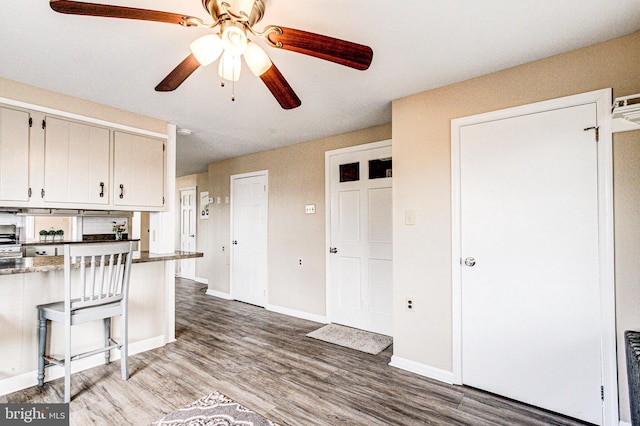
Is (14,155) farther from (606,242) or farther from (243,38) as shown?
(606,242)

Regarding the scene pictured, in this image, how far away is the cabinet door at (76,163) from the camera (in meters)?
2.56

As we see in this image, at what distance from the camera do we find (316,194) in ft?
13.6

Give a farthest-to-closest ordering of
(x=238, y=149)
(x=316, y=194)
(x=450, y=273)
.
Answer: (x=238, y=149) < (x=316, y=194) < (x=450, y=273)

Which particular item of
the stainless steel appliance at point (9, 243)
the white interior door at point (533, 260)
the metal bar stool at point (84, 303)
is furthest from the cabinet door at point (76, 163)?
the white interior door at point (533, 260)

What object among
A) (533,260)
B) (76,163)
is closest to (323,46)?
(533,260)

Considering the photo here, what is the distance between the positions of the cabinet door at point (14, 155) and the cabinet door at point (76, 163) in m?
0.13

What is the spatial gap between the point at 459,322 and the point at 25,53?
142 inches

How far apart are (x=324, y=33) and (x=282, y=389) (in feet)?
8.29

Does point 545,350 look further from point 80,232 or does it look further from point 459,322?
point 80,232

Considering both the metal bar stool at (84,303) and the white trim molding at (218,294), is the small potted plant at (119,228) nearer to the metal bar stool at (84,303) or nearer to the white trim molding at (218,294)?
the metal bar stool at (84,303)

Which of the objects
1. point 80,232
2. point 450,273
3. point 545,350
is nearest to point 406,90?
point 450,273

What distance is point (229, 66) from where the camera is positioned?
1.59 m

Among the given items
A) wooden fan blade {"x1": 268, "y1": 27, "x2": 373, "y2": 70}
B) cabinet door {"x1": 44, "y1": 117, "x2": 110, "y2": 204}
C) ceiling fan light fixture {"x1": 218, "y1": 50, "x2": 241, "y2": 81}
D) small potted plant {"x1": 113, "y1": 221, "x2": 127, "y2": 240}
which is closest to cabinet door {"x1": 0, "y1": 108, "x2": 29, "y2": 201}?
cabinet door {"x1": 44, "y1": 117, "x2": 110, "y2": 204}

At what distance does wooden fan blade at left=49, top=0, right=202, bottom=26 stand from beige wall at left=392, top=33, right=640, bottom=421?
1.97 metres
